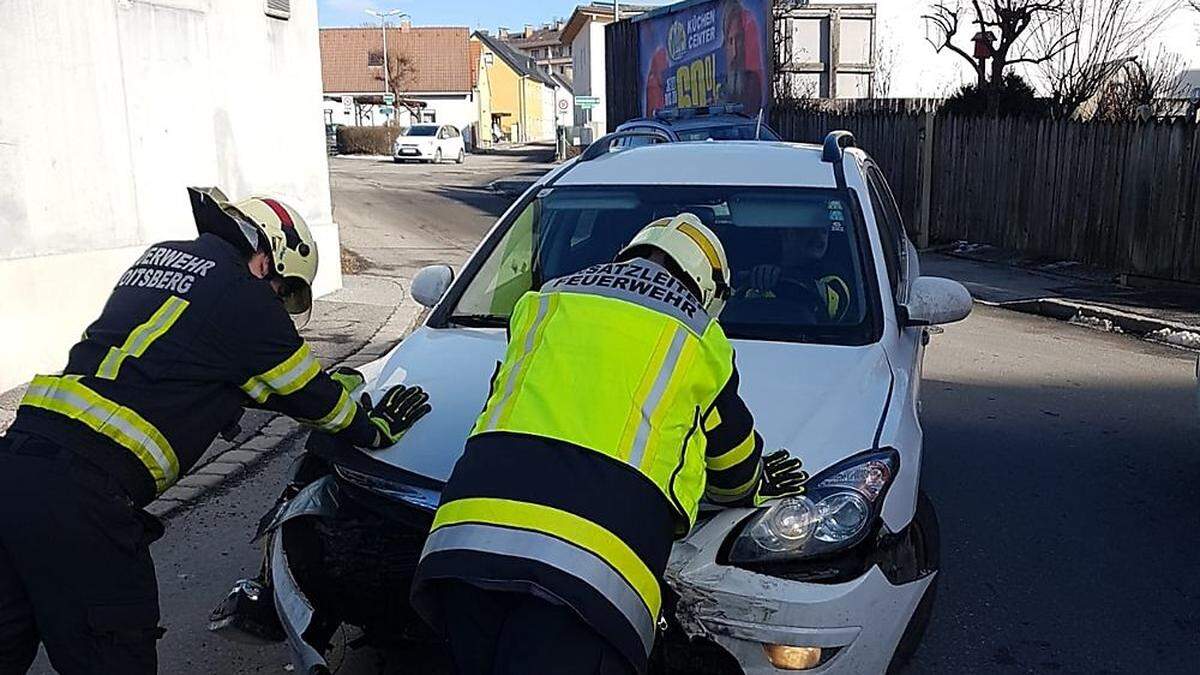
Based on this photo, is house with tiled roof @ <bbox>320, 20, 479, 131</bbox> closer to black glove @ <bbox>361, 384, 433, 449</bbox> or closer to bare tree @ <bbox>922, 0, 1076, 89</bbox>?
bare tree @ <bbox>922, 0, 1076, 89</bbox>

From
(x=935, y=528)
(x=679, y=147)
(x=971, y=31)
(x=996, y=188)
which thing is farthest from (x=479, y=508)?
(x=971, y=31)

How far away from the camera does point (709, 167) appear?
457 cm

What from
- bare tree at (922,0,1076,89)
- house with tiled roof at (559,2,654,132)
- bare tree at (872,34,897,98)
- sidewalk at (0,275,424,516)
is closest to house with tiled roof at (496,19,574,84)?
house with tiled roof at (559,2,654,132)

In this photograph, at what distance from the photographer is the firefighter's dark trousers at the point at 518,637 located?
2.05 metres

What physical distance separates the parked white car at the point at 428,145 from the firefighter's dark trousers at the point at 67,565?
42479 mm

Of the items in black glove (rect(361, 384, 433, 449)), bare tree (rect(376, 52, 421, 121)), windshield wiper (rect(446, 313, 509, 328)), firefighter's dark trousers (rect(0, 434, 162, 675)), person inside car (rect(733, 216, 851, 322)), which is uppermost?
bare tree (rect(376, 52, 421, 121))

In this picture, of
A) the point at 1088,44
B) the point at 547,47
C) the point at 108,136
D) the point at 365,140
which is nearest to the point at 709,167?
the point at 108,136

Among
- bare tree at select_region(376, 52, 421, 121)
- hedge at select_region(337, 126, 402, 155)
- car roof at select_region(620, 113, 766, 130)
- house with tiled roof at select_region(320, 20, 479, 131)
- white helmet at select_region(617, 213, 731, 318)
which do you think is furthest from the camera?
house with tiled roof at select_region(320, 20, 479, 131)

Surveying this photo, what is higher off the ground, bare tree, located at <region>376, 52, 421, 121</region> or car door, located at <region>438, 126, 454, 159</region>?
bare tree, located at <region>376, 52, 421, 121</region>

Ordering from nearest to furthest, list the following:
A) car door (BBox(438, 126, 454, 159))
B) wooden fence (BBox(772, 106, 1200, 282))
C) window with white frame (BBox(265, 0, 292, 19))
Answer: window with white frame (BBox(265, 0, 292, 19)) < wooden fence (BBox(772, 106, 1200, 282)) < car door (BBox(438, 126, 454, 159))

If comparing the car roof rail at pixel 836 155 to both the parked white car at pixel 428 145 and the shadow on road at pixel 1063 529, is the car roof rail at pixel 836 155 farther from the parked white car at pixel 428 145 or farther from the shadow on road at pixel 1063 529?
the parked white car at pixel 428 145

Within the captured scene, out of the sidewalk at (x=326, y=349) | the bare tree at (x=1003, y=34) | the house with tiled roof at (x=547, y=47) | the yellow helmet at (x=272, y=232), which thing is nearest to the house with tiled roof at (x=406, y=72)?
the house with tiled roof at (x=547, y=47)

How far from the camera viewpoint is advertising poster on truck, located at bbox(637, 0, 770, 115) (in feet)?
67.8

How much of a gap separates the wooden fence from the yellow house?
6239cm
